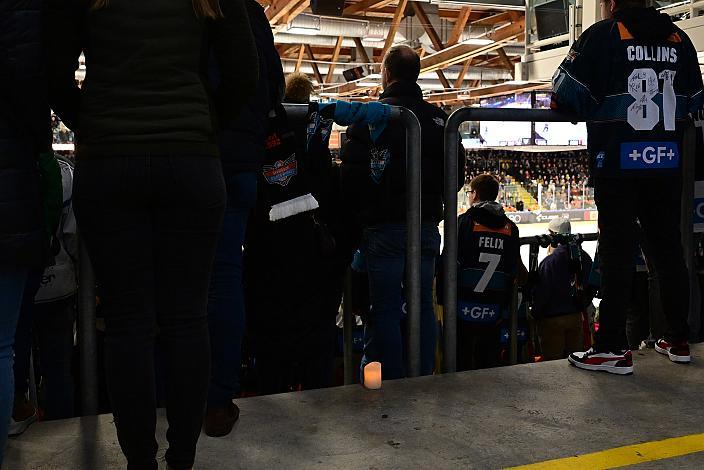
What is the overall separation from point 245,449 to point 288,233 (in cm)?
75

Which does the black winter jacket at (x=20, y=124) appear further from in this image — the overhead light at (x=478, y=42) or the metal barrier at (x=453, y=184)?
A: the overhead light at (x=478, y=42)

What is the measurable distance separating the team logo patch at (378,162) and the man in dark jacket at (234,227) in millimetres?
763

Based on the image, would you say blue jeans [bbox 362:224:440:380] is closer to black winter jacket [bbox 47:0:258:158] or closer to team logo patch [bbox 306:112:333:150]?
team logo patch [bbox 306:112:333:150]

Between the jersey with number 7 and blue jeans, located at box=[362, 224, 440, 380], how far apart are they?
0.67 metres

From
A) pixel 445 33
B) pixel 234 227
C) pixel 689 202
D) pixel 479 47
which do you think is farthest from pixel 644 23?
pixel 445 33

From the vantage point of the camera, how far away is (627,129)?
90.7 inches

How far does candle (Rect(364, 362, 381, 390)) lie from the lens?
7.10 ft

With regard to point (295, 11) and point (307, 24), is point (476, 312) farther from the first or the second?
point (307, 24)

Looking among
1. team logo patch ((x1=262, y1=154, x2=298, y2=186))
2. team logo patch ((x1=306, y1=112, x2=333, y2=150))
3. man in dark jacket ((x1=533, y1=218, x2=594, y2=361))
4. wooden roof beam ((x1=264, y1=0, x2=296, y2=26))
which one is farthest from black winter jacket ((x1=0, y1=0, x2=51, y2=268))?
wooden roof beam ((x1=264, y1=0, x2=296, y2=26))

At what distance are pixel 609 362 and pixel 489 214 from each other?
91cm

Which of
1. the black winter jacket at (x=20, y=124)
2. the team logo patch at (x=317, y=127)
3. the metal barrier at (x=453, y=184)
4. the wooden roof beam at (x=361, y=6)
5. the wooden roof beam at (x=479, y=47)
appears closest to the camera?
the black winter jacket at (x=20, y=124)

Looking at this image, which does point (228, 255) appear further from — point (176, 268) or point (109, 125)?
point (109, 125)

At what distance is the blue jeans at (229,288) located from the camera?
1.74 m

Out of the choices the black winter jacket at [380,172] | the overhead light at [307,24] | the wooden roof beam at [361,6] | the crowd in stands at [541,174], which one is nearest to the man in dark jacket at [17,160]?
the black winter jacket at [380,172]
